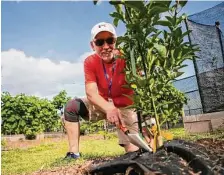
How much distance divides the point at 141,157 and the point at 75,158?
199 cm

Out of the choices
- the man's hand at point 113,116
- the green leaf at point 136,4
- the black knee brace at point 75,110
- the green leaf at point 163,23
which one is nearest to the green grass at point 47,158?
the black knee brace at point 75,110

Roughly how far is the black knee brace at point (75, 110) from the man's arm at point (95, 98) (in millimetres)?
850

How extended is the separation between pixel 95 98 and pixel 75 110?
3.63 ft

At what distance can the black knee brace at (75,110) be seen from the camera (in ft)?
14.4

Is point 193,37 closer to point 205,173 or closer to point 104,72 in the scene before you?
point 104,72

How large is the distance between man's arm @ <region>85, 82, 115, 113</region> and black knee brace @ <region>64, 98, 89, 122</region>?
0.85 meters

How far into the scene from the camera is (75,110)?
14.4 feet

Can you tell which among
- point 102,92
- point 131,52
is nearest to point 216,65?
point 102,92

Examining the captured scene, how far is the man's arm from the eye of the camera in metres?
2.98

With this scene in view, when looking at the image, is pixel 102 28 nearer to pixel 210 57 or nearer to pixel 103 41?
pixel 103 41

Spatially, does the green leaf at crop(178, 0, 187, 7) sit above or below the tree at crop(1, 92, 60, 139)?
below

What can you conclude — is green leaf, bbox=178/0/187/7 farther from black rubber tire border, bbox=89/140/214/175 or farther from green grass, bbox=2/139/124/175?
green grass, bbox=2/139/124/175

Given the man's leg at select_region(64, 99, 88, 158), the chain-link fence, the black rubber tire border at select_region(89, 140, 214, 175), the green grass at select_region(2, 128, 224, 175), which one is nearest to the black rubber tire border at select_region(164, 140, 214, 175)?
the black rubber tire border at select_region(89, 140, 214, 175)

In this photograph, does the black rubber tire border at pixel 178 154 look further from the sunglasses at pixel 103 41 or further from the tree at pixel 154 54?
the sunglasses at pixel 103 41
